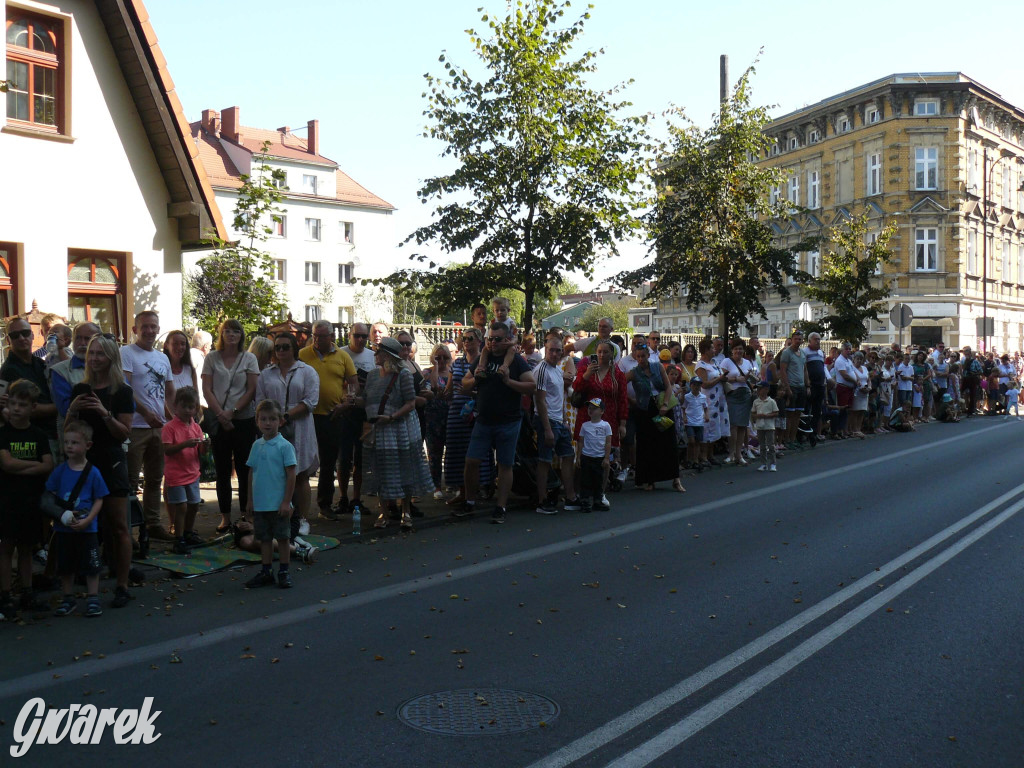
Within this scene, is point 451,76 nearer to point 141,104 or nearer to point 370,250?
point 141,104

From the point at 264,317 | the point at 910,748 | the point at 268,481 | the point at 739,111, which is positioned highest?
the point at 739,111

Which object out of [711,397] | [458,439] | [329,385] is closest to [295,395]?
[329,385]

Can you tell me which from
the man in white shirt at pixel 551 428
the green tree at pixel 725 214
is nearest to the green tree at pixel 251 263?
the man in white shirt at pixel 551 428

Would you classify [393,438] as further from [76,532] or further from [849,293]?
[849,293]

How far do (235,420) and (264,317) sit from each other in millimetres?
6079

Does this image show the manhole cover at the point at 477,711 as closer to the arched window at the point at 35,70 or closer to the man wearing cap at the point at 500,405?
the man wearing cap at the point at 500,405

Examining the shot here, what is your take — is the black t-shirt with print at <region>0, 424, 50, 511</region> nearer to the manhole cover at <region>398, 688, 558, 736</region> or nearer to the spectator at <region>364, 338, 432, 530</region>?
the manhole cover at <region>398, 688, 558, 736</region>

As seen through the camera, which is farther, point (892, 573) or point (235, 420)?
point (235, 420)

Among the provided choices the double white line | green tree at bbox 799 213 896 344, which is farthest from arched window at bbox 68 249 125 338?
green tree at bbox 799 213 896 344

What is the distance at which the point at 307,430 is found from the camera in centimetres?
967

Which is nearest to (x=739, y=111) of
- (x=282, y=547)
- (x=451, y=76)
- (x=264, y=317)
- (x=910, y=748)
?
(x=451, y=76)

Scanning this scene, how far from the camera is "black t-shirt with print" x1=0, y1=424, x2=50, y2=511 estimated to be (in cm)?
687

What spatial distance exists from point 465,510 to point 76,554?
4888 mm

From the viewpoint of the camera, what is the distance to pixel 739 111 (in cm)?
2575
